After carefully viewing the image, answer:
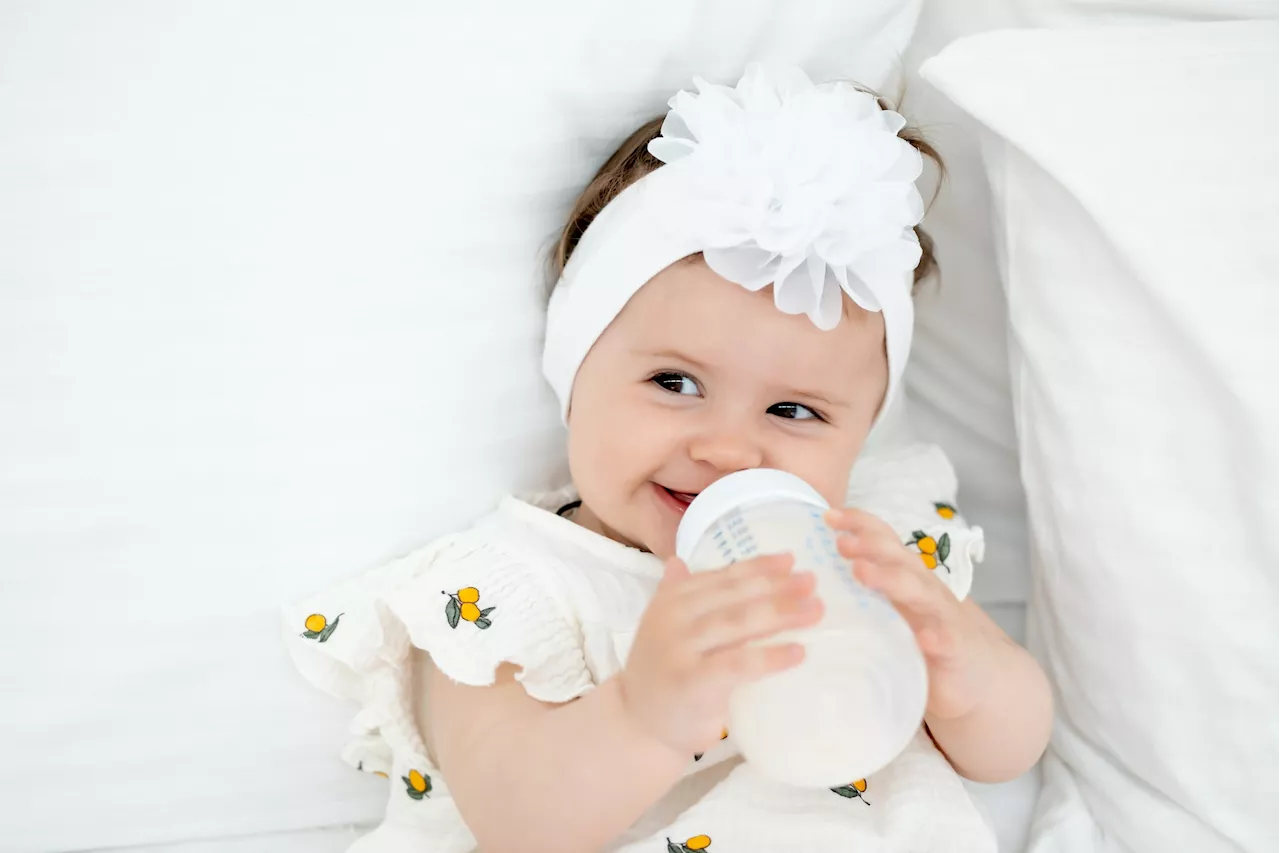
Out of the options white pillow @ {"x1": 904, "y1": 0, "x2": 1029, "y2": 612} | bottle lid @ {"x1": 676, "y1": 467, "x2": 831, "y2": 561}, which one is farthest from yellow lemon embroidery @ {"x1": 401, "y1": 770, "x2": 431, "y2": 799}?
white pillow @ {"x1": 904, "y1": 0, "x2": 1029, "y2": 612}

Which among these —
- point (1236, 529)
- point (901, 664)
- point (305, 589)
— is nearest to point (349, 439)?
point (305, 589)

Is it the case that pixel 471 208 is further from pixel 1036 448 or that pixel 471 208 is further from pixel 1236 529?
pixel 1236 529

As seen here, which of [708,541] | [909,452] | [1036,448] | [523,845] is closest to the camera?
[708,541]

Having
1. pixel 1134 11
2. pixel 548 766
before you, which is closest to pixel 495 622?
pixel 548 766

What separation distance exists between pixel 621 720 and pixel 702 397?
1.06ft

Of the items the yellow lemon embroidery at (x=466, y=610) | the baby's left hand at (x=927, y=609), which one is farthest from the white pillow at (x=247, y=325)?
the baby's left hand at (x=927, y=609)

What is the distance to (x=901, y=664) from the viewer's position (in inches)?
28.8

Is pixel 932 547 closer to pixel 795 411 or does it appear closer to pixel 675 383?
pixel 795 411

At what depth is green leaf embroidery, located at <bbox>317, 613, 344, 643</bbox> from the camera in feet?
3.56

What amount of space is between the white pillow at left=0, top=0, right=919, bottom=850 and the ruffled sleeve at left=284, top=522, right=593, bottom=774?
35 millimetres

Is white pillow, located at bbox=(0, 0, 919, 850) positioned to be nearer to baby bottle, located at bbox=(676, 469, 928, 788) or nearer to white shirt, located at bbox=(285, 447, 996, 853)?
white shirt, located at bbox=(285, 447, 996, 853)

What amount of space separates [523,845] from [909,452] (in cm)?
67

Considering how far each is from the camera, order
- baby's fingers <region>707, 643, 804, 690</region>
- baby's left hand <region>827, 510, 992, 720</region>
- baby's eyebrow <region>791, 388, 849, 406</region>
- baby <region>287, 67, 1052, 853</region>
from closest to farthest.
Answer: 1. baby's fingers <region>707, 643, 804, 690</region>
2. baby's left hand <region>827, 510, 992, 720</region>
3. baby <region>287, 67, 1052, 853</region>
4. baby's eyebrow <region>791, 388, 849, 406</region>

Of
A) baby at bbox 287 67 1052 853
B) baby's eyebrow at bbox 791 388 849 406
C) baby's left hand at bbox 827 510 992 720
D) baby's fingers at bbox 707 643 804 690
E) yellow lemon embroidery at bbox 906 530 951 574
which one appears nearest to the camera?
baby's fingers at bbox 707 643 804 690
